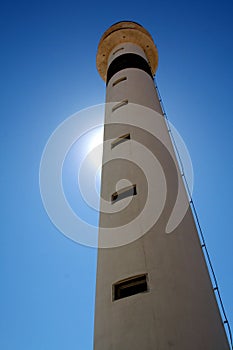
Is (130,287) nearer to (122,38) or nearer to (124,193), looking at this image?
(124,193)

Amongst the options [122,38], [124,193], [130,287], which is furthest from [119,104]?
[122,38]

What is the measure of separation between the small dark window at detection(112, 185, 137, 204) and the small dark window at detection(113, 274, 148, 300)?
7.20ft

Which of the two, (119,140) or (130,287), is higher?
(119,140)

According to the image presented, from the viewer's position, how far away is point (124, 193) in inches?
293

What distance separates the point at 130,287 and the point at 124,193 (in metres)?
2.46

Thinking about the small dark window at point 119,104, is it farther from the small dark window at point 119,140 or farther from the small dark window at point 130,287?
the small dark window at point 130,287

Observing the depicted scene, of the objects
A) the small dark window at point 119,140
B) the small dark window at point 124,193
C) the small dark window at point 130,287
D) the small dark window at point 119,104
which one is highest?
the small dark window at point 119,104

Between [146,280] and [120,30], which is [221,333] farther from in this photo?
[120,30]

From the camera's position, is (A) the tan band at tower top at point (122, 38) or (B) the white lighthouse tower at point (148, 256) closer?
(B) the white lighthouse tower at point (148, 256)

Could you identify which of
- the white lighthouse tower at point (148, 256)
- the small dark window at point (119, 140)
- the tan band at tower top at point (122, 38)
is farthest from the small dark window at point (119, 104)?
the tan band at tower top at point (122, 38)

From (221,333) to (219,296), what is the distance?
138cm

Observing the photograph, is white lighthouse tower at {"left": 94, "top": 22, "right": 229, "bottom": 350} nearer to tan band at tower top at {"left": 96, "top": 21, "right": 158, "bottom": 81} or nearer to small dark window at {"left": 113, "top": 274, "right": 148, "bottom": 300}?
small dark window at {"left": 113, "top": 274, "right": 148, "bottom": 300}

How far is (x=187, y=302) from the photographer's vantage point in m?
4.92

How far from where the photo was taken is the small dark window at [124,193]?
23.9ft
